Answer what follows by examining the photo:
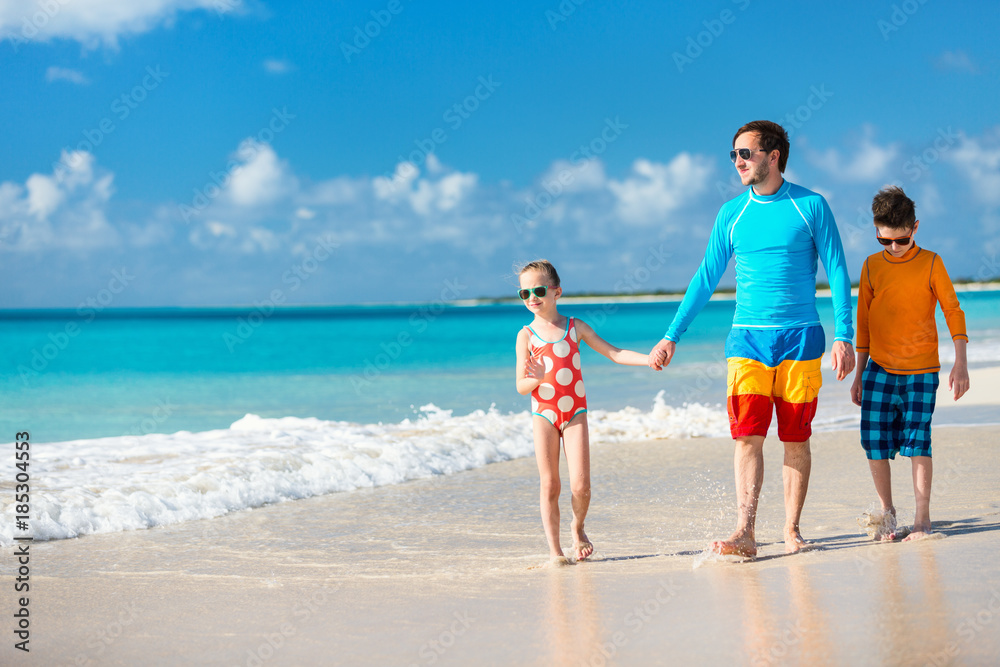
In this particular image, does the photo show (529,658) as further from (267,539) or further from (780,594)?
(267,539)

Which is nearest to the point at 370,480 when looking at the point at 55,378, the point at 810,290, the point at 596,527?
the point at 596,527

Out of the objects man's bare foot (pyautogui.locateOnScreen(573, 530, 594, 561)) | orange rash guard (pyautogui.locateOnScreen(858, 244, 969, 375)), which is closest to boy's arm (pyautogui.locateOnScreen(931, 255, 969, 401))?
orange rash guard (pyautogui.locateOnScreen(858, 244, 969, 375))

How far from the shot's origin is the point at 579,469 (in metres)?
4.20

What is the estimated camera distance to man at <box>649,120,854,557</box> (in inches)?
155

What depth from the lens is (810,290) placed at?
401cm

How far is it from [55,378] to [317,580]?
20544mm

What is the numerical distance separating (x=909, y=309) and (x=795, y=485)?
1.05m

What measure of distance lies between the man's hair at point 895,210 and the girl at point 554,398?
4.55 ft

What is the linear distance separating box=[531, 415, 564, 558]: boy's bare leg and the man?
75cm

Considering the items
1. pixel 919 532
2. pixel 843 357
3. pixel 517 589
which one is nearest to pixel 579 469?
pixel 517 589

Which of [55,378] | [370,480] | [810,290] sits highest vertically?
[55,378]

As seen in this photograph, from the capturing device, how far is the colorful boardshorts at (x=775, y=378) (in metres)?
3.95

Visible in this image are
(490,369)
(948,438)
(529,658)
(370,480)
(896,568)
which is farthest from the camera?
(490,369)

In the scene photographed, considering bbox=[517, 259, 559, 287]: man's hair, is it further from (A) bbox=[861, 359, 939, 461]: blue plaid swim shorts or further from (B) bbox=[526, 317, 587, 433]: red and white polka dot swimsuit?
(A) bbox=[861, 359, 939, 461]: blue plaid swim shorts
